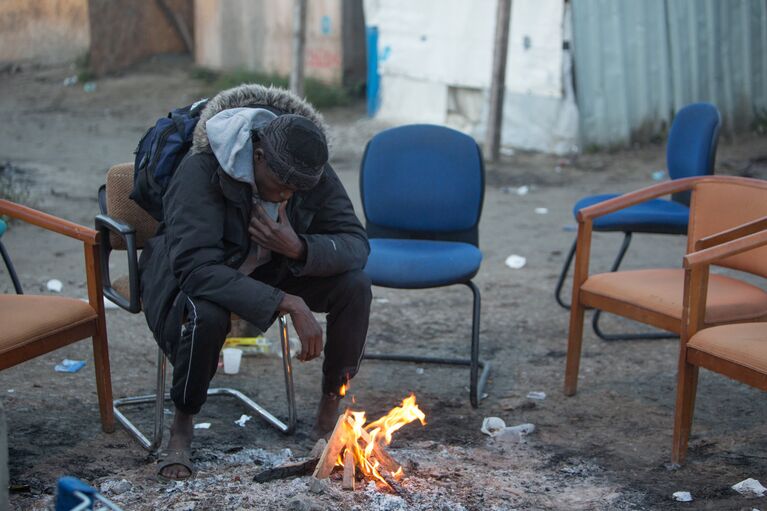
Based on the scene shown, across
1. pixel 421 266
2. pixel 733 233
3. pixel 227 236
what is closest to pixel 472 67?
pixel 421 266

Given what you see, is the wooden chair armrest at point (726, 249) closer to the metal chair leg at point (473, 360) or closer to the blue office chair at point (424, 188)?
the metal chair leg at point (473, 360)

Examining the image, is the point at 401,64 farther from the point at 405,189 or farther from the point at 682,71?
the point at 405,189

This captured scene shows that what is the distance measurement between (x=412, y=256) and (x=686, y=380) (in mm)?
1414

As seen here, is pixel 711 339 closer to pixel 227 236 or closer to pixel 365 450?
pixel 365 450

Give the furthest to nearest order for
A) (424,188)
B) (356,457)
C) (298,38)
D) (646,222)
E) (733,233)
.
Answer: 1. (298,38)
2. (646,222)
3. (424,188)
4. (733,233)
5. (356,457)

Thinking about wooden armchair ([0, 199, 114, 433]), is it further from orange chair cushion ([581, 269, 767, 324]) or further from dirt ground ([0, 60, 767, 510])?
orange chair cushion ([581, 269, 767, 324])

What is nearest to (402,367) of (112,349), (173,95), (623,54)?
(112,349)

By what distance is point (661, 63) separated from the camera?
10.6 metres

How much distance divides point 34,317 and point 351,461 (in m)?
1.32

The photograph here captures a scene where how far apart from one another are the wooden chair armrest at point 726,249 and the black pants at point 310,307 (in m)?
1.30

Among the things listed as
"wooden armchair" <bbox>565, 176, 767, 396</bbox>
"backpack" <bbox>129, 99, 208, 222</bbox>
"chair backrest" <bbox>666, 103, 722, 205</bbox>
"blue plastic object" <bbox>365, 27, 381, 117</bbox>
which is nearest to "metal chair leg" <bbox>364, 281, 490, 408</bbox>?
"wooden armchair" <bbox>565, 176, 767, 396</bbox>

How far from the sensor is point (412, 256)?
15.3 feet

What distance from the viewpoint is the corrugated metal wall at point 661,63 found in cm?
1038

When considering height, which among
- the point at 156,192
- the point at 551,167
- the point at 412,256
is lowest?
the point at 551,167
